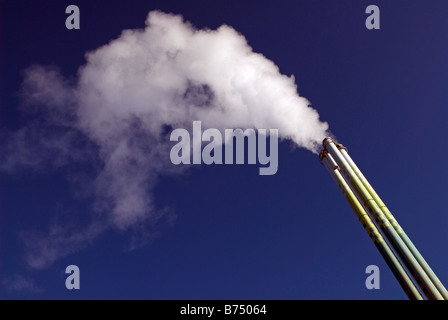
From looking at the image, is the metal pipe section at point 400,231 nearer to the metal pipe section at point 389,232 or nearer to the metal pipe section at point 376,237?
the metal pipe section at point 389,232

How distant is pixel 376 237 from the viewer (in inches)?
958

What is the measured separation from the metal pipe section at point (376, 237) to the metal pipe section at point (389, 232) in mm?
544

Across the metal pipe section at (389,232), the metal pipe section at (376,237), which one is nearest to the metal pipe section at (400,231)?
the metal pipe section at (389,232)

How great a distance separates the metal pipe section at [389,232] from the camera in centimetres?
2081

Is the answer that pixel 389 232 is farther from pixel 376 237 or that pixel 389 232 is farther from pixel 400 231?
pixel 376 237

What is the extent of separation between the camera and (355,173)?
27797mm

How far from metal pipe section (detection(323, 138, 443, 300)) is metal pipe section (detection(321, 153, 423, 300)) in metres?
0.54

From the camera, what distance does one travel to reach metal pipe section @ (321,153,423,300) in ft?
70.3

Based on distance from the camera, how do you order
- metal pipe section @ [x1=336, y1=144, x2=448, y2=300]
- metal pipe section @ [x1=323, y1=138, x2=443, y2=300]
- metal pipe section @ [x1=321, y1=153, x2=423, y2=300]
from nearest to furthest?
1. metal pipe section @ [x1=323, y1=138, x2=443, y2=300]
2. metal pipe section @ [x1=336, y1=144, x2=448, y2=300]
3. metal pipe section @ [x1=321, y1=153, x2=423, y2=300]

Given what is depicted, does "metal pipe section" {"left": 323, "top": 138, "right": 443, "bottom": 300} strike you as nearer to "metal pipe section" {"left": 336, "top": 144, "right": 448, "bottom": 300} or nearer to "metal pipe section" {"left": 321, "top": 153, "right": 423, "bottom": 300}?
"metal pipe section" {"left": 336, "top": 144, "right": 448, "bottom": 300}

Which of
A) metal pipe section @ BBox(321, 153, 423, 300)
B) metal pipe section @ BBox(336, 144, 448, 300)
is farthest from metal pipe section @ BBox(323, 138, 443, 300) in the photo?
metal pipe section @ BBox(321, 153, 423, 300)

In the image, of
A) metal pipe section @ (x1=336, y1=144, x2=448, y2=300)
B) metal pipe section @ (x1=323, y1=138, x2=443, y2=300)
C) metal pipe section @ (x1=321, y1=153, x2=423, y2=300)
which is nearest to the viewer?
metal pipe section @ (x1=323, y1=138, x2=443, y2=300)

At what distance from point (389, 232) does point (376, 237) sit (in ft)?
4.12
